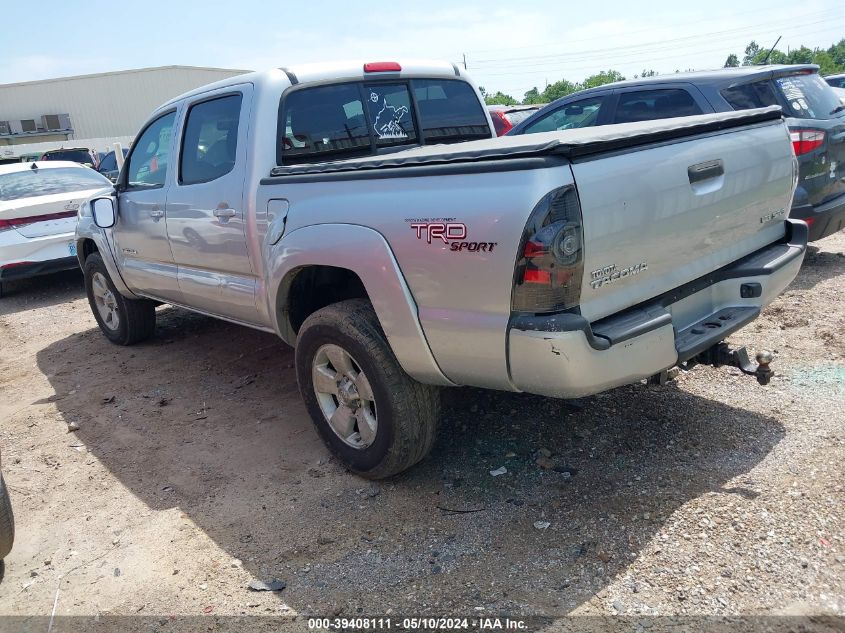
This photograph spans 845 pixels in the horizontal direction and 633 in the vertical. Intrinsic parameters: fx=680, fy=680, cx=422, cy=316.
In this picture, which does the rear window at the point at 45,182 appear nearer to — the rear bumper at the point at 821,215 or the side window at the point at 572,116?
the side window at the point at 572,116

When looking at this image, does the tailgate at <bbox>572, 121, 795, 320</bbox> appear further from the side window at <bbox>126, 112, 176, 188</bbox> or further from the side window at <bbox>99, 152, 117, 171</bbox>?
the side window at <bbox>99, 152, 117, 171</bbox>

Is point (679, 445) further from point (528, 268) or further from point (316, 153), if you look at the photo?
point (316, 153)

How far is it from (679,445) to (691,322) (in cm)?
74

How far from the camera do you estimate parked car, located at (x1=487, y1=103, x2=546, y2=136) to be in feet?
32.5

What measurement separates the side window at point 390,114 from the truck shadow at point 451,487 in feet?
5.58

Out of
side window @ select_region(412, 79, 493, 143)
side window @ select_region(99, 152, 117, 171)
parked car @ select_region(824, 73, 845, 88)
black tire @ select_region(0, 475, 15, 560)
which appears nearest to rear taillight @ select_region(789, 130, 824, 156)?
side window @ select_region(412, 79, 493, 143)

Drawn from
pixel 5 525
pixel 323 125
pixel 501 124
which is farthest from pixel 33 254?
pixel 501 124

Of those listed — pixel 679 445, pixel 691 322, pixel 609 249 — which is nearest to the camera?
pixel 609 249

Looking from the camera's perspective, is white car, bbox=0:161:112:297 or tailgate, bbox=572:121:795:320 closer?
tailgate, bbox=572:121:795:320

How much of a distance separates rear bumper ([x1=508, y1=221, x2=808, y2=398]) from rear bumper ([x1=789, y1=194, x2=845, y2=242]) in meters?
2.87

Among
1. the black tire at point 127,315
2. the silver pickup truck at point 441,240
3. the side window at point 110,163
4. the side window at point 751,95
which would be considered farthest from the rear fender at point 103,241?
the side window at point 110,163

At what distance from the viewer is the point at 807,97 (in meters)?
6.07

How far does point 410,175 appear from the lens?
2.88 meters

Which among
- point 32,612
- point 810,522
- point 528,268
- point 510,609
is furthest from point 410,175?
point 32,612
